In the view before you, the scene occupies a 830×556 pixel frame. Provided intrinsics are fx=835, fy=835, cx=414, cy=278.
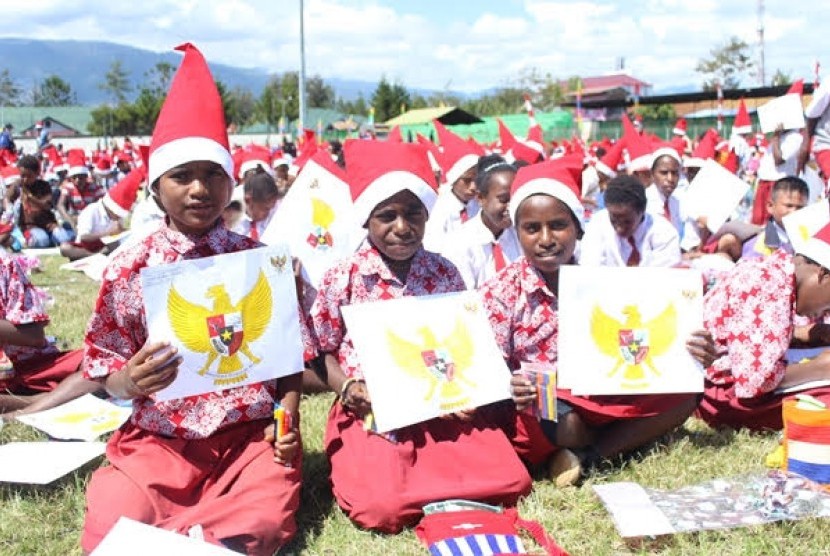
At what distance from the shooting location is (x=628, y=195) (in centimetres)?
558

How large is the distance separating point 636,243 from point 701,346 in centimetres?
254

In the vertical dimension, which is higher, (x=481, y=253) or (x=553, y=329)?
(x=481, y=253)

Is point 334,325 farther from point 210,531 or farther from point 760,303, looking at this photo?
point 760,303

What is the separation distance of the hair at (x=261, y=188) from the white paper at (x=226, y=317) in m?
3.50

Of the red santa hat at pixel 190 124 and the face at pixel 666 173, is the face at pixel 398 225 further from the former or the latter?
the face at pixel 666 173

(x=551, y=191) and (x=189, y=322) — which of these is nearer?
(x=189, y=322)

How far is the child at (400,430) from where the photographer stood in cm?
303

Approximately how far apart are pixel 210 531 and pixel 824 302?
2.56m

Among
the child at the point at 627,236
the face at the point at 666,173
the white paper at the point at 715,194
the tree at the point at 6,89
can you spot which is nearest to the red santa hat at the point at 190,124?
the child at the point at 627,236

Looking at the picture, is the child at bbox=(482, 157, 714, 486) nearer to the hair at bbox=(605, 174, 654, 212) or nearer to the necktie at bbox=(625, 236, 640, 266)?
the hair at bbox=(605, 174, 654, 212)

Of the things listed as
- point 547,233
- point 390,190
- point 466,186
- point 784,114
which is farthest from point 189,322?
point 784,114

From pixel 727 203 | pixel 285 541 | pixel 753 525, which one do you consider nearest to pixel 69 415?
pixel 285 541

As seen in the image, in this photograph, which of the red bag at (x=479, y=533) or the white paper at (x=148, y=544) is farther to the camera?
the red bag at (x=479, y=533)

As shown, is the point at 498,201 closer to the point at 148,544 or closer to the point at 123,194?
the point at 148,544
